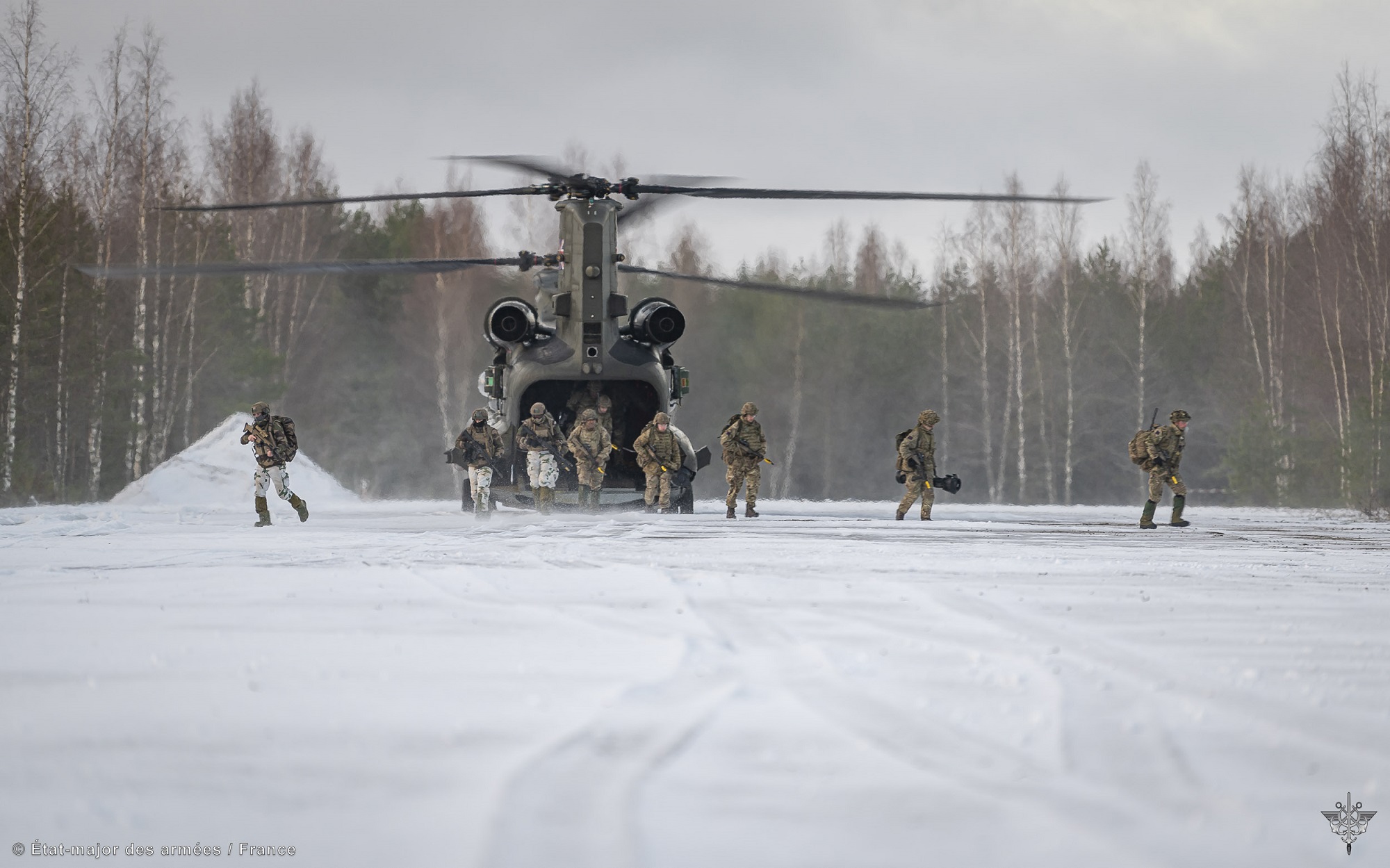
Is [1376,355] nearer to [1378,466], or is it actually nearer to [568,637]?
[1378,466]

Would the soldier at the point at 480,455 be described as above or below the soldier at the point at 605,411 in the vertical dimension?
below

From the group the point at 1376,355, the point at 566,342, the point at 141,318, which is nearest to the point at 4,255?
the point at 141,318

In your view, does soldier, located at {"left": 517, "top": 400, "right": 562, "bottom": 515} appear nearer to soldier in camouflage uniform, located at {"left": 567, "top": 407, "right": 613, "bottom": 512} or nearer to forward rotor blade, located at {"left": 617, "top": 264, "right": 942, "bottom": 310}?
soldier in camouflage uniform, located at {"left": 567, "top": 407, "right": 613, "bottom": 512}

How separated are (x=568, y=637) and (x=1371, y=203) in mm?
30882

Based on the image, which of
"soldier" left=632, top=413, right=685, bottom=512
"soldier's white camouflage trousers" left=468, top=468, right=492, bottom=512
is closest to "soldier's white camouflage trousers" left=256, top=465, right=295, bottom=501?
"soldier's white camouflage trousers" left=468, top=468, right=492, bottom=512

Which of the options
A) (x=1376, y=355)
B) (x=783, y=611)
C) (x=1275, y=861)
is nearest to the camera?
(x=1275, y=861)

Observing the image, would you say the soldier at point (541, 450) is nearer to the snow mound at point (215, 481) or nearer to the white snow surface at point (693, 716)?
the snow mound at point (215, 481)

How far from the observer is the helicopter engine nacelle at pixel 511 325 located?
Answer: 54.5 ft

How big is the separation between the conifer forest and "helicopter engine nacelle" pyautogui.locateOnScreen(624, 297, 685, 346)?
1504 cm

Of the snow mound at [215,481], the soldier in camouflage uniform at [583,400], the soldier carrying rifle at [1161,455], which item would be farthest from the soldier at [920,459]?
the snow mound at [215,481]

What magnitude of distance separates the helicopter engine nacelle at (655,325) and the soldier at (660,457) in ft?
3.46

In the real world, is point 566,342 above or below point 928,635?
above

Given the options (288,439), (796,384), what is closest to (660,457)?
(288,439)

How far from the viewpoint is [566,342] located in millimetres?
16391
